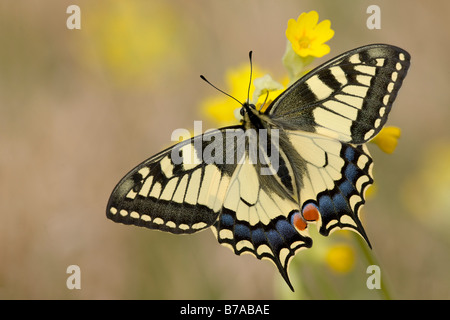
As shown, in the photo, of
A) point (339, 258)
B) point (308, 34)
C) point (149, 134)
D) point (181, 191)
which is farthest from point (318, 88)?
point (149, 134)

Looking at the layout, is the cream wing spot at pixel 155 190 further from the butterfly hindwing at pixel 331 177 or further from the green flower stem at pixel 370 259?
the green flower stem at pixel 370 259

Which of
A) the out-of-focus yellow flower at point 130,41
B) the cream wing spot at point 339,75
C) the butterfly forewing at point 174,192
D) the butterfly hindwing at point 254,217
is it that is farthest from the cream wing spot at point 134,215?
the out-of-focus yellow flower at point 130,41

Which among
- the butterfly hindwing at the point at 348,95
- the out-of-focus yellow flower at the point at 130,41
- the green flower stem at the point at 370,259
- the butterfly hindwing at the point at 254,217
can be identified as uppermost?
the out-of-focus yellow flower at the point at 130,41

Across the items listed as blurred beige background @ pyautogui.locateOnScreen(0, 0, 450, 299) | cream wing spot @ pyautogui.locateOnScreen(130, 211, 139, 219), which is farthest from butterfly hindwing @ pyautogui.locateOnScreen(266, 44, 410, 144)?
blurred beige background @ pyautogui.locateOnScreen(0, 0, 450, 299)

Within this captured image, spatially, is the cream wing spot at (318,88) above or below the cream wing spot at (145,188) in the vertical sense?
above

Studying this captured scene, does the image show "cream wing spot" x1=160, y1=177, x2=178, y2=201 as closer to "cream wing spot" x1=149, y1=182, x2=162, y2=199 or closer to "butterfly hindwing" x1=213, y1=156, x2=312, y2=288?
"cream wing spot" x1=149, y1=182, x2=162, y2=199
